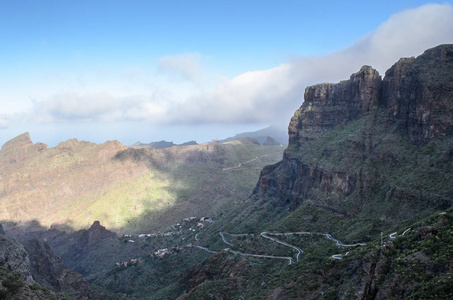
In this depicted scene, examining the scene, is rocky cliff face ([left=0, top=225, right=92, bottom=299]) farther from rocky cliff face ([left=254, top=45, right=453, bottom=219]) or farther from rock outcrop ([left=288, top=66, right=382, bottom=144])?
rock outcrop ([left=288, top=66, right=382, bottom=144])

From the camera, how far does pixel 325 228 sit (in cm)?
6788

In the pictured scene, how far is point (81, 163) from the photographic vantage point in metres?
194

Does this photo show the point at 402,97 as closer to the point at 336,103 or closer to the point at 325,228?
the point at 336,103

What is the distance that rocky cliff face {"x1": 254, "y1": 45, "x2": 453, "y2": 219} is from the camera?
6222cm

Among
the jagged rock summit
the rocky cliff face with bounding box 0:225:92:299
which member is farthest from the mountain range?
the rocky cliff face with bounding box 0:225:92:299

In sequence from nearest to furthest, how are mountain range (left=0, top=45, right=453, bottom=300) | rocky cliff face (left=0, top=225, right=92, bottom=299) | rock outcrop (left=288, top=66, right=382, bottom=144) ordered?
mountain range (left=0, top=45, right=453, bottom=300) → rocky cliff face (left=0, top=225, right=92, bottom=299) → rock outcrop (left=288, top=66, right=382, bottom=144)

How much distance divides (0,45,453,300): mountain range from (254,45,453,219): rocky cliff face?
0.27 metres

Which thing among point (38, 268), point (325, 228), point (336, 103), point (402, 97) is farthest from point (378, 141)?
point (38, 268)

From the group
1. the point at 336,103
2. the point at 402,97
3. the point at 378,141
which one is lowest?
the point at 378,141

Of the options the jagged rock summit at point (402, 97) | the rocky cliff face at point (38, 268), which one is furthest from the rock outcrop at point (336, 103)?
the rocky cliff face at point (38, 268)

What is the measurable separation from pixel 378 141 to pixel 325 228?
23286mm

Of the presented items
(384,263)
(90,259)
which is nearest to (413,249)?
(384,263)

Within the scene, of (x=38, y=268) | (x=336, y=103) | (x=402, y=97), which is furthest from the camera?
(x=336, y=103)

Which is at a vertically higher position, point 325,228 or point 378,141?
point 378,141
